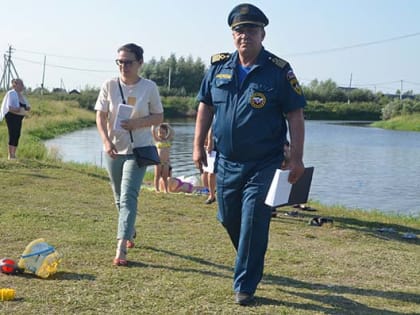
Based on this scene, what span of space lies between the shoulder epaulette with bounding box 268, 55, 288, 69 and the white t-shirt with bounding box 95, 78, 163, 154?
155cm

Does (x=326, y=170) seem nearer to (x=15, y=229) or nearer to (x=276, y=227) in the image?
(x=276, y=227)

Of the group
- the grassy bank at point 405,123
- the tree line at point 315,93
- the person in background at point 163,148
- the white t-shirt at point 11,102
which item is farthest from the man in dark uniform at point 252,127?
the tree line at point 315,93

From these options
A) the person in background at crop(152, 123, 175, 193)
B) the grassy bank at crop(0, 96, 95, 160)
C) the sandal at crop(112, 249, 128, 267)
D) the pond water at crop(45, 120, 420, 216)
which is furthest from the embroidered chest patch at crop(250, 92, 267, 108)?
the grassy bank at crop(0, 96, 95, 160)

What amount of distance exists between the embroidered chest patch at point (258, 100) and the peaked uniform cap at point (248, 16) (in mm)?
497

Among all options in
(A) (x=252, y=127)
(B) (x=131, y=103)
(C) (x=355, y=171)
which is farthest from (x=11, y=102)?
(C) (x=355, y=171)

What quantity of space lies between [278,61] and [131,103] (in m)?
1.69

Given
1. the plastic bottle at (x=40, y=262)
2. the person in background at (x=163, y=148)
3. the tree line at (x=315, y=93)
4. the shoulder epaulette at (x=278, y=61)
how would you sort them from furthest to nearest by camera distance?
1. the tree line at (x=315, y=93)
2. the person in background at (x=163, y=148)
3. the plastic bottle at (x=40, y=262)
4. the shoulder epaulette at (x=278, y=61)

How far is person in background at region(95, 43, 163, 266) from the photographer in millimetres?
5508

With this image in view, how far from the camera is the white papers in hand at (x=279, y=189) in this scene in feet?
14.2

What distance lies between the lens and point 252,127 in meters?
4.46

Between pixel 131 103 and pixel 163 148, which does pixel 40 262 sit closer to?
pixel 131 103

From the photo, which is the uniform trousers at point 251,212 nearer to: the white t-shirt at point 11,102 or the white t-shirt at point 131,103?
the white t-shirt at point 131,103

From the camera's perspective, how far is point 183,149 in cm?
2706

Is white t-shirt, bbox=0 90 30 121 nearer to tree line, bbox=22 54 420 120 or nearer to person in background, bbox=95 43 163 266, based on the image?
person in background, bbox=95 43 163 266
